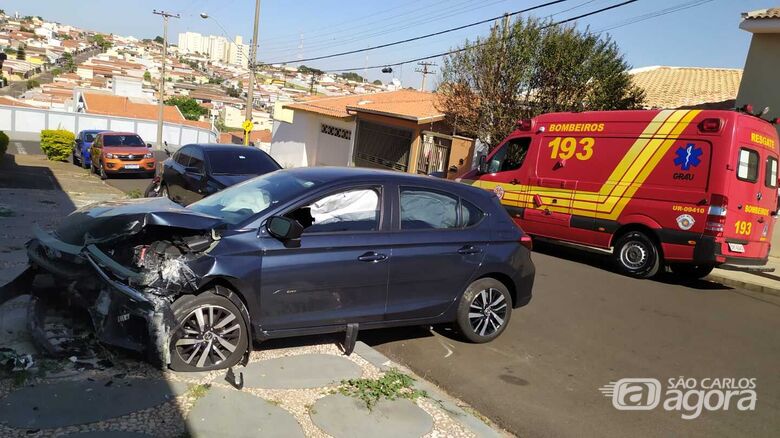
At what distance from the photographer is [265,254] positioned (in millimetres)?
4242

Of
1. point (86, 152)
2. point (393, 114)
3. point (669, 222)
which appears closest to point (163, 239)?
point (669, 222)

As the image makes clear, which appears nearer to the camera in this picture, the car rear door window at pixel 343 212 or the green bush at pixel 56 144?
the car rear door window at pixel 343 212

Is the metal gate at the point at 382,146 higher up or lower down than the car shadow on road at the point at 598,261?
higher up

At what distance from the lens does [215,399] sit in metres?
3.72

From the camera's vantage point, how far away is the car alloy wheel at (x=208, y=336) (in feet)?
13.2

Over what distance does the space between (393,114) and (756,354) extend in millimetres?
17904

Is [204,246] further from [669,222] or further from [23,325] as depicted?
[669,222]

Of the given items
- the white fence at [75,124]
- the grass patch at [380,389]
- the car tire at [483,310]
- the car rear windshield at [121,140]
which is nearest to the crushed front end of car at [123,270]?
the grass patch at [380,389]

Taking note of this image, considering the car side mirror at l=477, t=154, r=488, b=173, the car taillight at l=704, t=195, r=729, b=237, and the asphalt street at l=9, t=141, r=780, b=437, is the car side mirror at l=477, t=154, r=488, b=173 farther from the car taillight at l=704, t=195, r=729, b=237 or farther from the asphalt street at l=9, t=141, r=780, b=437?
the car taillight at l=704, t=195, r=729, b=237

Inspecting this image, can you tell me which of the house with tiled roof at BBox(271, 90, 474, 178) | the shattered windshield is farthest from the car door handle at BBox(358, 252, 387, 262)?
the house with tiled roof at BBox(271, 90, 474, 178)

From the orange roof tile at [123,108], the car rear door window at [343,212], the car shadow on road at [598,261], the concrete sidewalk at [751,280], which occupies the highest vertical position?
the orange roof tile at [123,108]

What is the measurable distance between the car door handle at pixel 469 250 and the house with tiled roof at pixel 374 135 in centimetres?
1157

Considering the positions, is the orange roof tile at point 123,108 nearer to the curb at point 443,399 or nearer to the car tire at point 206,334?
the curb at point 443,399

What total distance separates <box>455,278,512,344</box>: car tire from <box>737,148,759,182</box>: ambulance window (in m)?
4.95
